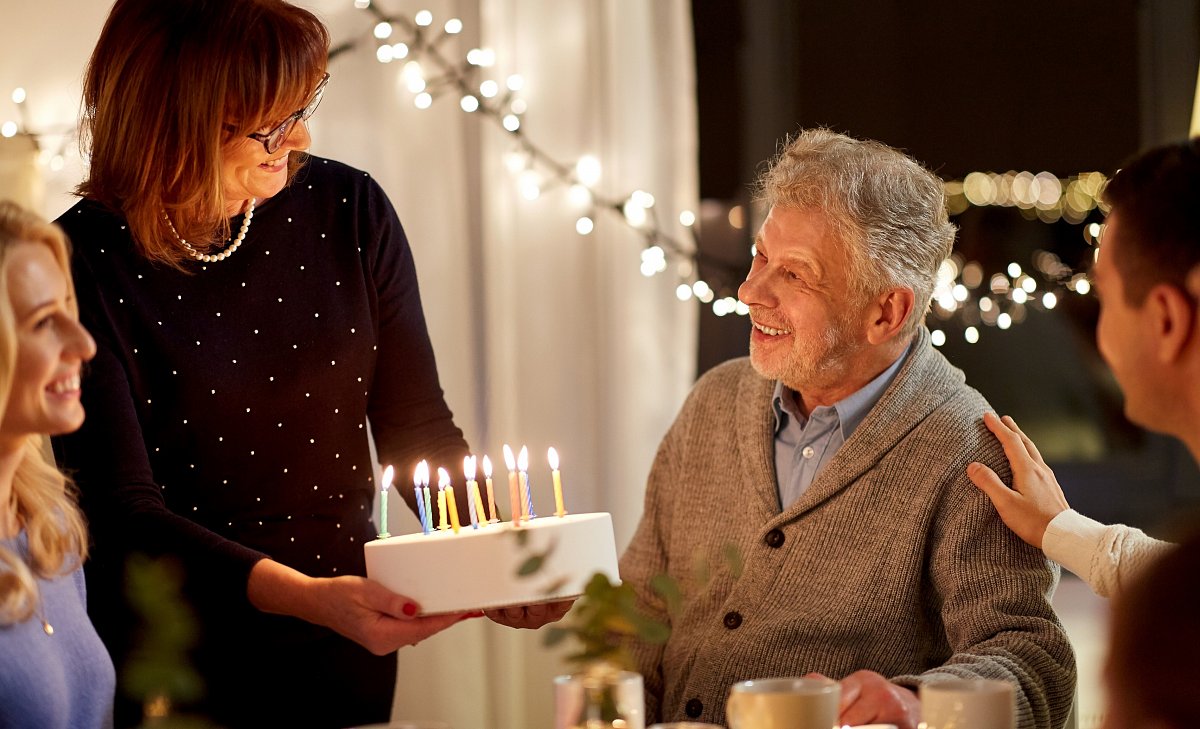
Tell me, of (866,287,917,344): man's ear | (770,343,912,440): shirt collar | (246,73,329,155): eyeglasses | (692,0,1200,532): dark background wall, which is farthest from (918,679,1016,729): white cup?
(692,0,1200,532): dark background wall

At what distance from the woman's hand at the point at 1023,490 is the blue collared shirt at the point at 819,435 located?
27cm

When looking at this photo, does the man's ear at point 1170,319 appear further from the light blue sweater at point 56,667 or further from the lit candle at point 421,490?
the light blue sweater at point 56,667

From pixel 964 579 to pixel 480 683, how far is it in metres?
1.55

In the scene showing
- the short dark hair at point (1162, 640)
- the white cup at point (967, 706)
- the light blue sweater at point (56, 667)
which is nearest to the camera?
the short dark hair at point (1162, 640)

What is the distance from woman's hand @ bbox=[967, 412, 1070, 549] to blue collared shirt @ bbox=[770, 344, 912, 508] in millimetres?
267

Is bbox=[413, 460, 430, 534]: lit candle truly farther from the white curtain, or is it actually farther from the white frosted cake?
the white curtain

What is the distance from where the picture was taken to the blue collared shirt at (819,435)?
7.54 feet

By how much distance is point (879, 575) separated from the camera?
6.89 ft

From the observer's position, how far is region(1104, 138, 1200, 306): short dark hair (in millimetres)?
1402

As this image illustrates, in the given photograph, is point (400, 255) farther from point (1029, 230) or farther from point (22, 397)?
point (1029, 230)

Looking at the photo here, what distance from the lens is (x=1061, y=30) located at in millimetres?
3273

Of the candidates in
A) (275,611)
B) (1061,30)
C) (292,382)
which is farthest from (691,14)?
(275,611)

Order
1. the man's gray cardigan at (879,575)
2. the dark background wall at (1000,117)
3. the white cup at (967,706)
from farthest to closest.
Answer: the dark background wall at (1000,117) < the man's gray cardigan at (879,575) < the white cup at (967,706)

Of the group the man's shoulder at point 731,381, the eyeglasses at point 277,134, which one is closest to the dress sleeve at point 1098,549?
the man's shoulder at point 731,381
